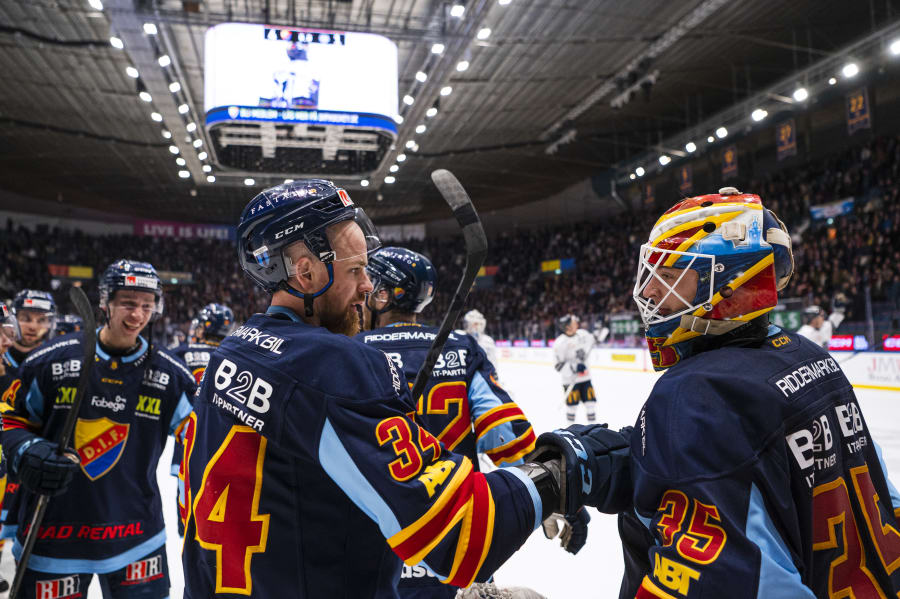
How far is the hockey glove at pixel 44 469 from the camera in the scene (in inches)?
80.5

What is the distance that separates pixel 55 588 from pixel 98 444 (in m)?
0.49

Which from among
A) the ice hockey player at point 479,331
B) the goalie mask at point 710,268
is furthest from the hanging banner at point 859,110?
the goalie mask at point 710,268

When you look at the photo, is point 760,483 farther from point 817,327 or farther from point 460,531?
point 817,327

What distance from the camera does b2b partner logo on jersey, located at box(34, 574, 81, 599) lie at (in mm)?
2225

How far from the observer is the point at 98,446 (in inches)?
94.3

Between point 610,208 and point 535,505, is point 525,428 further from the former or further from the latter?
point 610,208

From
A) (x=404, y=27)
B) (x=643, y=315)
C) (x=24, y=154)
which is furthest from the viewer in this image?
(x=24, y=154)

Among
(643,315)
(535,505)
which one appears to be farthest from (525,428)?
(535,505)

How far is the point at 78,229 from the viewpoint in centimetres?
2527

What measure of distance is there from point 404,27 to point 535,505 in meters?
11.3

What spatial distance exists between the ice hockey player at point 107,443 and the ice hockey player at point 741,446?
1.86 meters

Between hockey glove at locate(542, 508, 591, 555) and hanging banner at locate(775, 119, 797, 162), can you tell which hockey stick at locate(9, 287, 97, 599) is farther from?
hanging banner at locate(775, 119, 797, 162)

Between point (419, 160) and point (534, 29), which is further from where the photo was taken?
point (419, 160)

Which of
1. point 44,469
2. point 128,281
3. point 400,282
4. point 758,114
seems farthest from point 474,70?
point 44,469
